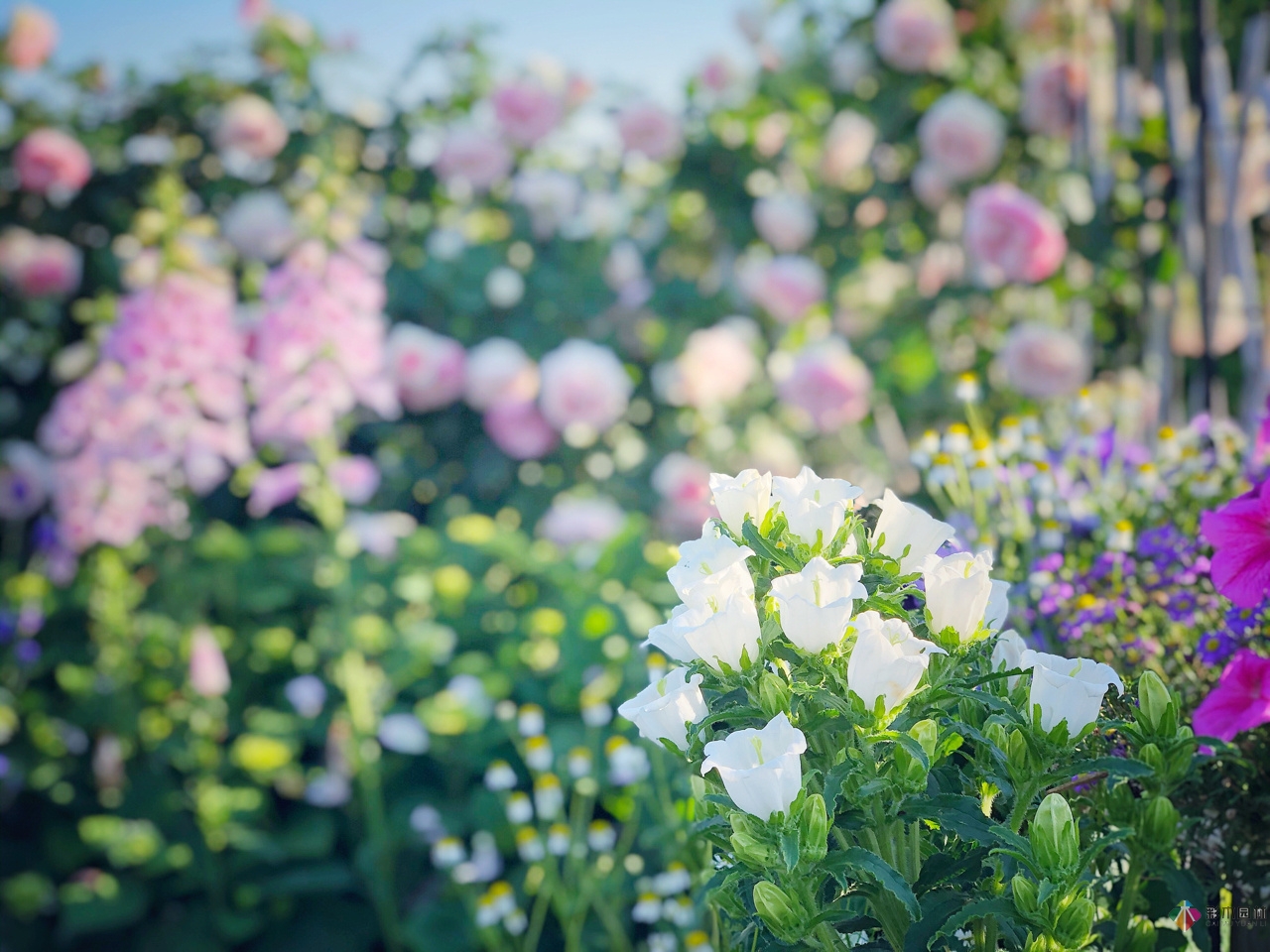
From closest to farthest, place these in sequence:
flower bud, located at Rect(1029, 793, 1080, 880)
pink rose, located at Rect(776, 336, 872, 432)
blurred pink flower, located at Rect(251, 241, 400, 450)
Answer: flower bud, located at Rect(1029, 793, 1080, 880), blurred pink flower, located at Rect(251, 241, 400, 450), pink rose, located at Rect(776, 336, 872, 432)

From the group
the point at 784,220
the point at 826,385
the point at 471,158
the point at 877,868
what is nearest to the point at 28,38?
the point at 471,158

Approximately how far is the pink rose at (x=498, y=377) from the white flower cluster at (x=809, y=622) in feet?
5.30

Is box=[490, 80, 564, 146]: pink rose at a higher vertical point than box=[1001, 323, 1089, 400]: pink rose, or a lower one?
higher

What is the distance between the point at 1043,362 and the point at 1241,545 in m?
1.54

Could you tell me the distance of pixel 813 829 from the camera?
49 centimetres

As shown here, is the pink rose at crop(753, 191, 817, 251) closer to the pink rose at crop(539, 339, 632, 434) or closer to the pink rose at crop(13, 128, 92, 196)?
the pink rose at crop(539, 339, 632, 434)

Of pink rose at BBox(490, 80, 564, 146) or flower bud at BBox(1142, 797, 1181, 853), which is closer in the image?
flower bud at BBox(1142, 797, 1181, 853)

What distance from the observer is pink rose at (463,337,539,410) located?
2203mm

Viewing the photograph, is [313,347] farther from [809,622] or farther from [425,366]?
[809,622]

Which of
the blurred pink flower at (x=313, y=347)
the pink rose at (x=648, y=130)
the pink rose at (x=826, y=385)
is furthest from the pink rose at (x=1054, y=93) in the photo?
the blurred pink flower at (x=313, y=347)

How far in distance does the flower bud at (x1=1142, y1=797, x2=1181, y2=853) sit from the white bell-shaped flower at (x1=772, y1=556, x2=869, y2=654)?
0.18m

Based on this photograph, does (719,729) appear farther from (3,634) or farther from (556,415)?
(3,634)

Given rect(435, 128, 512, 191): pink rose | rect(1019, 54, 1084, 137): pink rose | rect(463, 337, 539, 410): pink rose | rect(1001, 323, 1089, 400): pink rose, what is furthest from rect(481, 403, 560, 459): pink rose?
rect(1019, 54, 1084, 137): pink rose

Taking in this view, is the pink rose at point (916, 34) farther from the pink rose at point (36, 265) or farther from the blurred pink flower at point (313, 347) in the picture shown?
the pink rose at point (36, 265)
